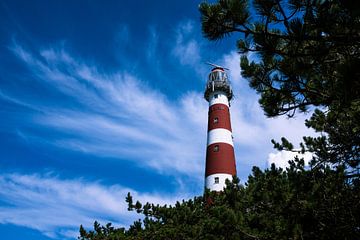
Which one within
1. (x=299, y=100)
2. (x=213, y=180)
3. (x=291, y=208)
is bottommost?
(x=291, y=208)

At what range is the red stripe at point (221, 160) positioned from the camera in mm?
16609

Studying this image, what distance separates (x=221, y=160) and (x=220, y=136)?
157 cm

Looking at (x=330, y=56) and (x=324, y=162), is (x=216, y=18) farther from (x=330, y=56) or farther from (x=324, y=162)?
(x=324, y=162)

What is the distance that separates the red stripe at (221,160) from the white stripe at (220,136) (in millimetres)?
258

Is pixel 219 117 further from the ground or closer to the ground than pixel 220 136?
further from the ground

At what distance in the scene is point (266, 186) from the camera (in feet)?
19.0

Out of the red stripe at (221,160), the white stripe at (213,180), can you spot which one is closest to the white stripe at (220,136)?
the red stripe at (221,160)

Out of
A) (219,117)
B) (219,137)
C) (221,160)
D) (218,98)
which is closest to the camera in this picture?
(221,160)

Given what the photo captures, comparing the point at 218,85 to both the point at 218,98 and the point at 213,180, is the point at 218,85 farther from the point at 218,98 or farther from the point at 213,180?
the point at 213,180

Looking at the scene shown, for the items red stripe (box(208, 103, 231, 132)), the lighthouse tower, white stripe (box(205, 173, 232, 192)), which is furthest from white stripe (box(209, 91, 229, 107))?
white stripe (box(205, 173, 232, 192))

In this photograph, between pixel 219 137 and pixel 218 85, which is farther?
pixel 218 85

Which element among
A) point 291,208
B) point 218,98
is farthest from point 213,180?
point 291,208

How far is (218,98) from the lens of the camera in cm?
2041

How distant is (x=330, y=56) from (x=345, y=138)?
249 centimetres
